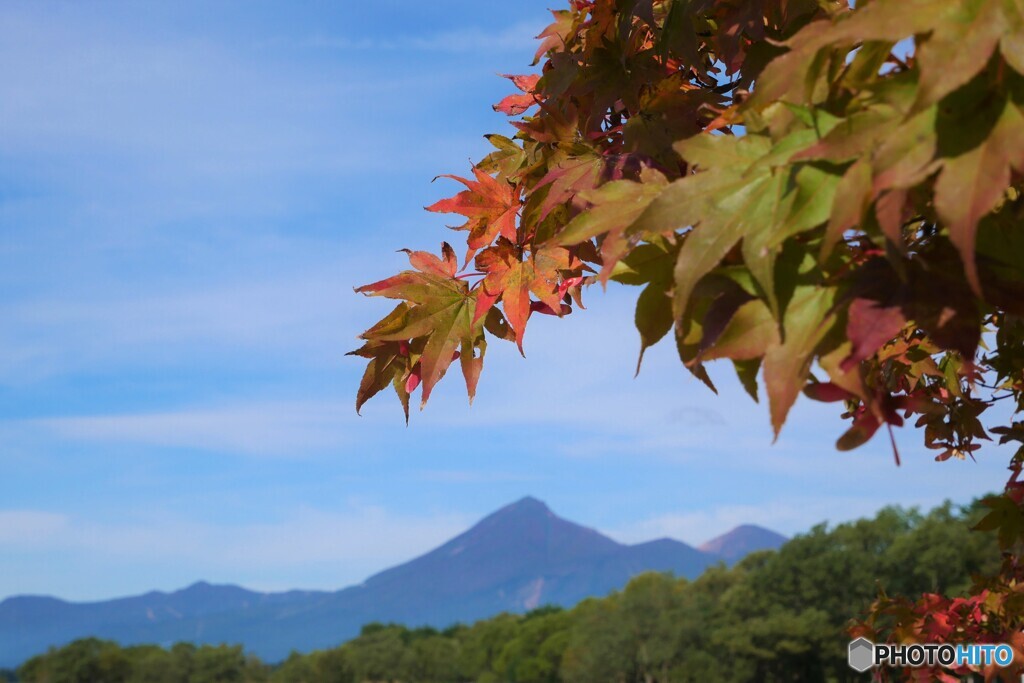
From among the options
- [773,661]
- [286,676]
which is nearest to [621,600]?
[773,661]

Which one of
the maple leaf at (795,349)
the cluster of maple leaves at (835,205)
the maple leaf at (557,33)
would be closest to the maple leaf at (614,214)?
the cluster of maple leaves at (835,205)

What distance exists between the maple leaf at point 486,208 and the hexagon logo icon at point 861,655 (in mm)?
2327

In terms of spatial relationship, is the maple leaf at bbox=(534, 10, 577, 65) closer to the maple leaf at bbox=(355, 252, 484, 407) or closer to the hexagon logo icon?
the maple leaf at bbox=(355, 252, 484, 407)

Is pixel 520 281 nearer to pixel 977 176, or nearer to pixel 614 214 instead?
pixel 614 214

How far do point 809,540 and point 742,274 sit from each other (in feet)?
233

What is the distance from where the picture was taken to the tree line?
62562 millimetres

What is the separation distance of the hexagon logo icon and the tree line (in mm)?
51839

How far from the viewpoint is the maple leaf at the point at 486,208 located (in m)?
2.78

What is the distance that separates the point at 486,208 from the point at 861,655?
250 cm

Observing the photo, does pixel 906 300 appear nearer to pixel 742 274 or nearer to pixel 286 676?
pixel 742 274

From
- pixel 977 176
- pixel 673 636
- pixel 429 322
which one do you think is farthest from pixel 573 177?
pixel 673 636

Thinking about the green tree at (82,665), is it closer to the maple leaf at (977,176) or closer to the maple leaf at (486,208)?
the maple leaf at (486,208)

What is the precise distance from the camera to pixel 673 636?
75.1 m

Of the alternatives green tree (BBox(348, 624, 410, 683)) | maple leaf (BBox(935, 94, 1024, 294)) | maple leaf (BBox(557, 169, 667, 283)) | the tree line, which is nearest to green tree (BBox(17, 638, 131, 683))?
the tree line
